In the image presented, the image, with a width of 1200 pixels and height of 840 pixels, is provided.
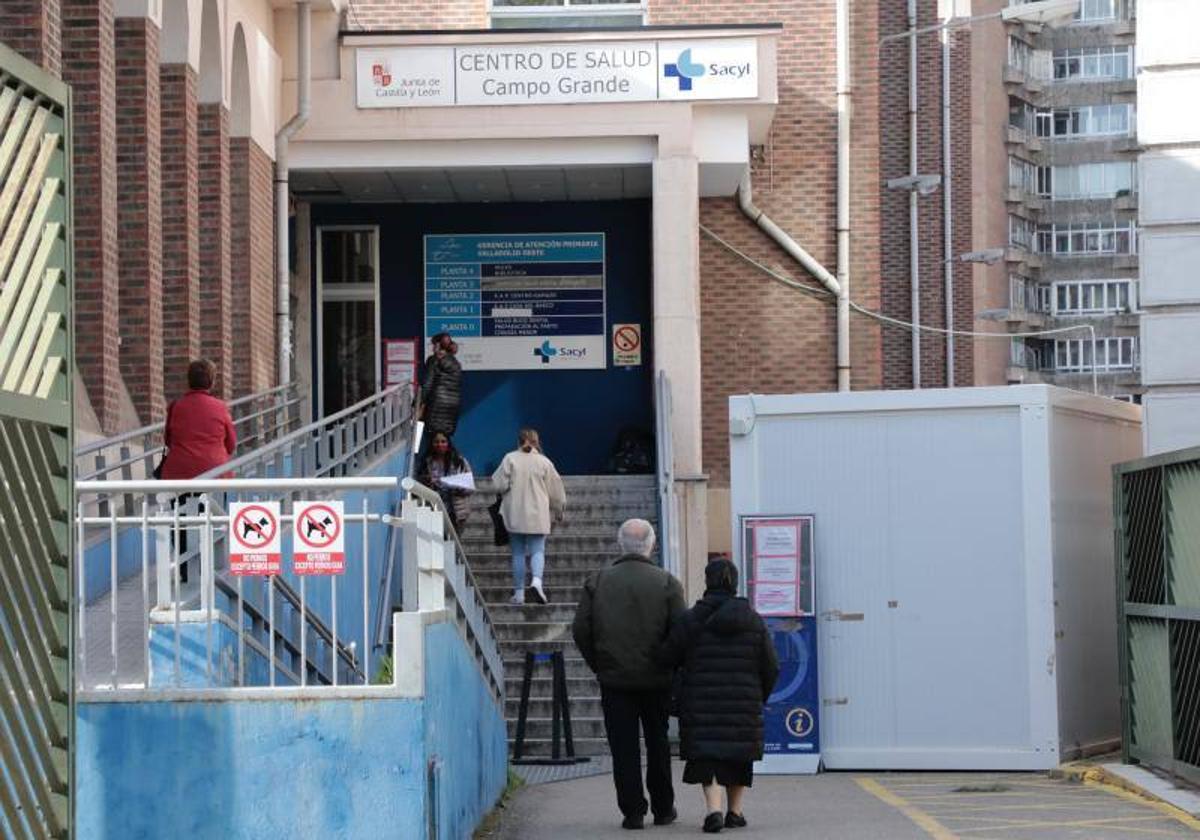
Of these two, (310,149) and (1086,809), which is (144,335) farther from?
(1086,809)

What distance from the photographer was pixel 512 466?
64.6 feet

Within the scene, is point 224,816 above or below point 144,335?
below

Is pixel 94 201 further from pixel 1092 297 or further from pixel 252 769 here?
pixel 1092 297

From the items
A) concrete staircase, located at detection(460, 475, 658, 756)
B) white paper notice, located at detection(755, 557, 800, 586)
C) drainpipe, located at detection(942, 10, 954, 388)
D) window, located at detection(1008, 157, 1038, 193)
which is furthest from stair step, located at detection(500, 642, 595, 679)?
window, located at detection(1008, 157, 1038, 193)

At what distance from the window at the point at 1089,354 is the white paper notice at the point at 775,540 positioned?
78.8 meters

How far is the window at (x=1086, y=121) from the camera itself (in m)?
97.4

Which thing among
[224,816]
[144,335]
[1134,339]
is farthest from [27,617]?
[1134,339]

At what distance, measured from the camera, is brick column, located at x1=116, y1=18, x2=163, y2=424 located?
18.0 metres

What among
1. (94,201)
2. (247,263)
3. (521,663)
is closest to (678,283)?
(247,263)

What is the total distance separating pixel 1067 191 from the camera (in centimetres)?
9706

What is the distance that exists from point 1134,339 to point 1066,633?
80.1 metres

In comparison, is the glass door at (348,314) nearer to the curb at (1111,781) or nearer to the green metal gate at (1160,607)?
the green metal gate at (1160,607)

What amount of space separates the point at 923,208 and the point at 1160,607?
42.3 metres

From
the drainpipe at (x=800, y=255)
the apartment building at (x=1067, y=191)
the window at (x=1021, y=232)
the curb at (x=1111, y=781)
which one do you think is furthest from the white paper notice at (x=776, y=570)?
the window at (x=1021, y=232)
